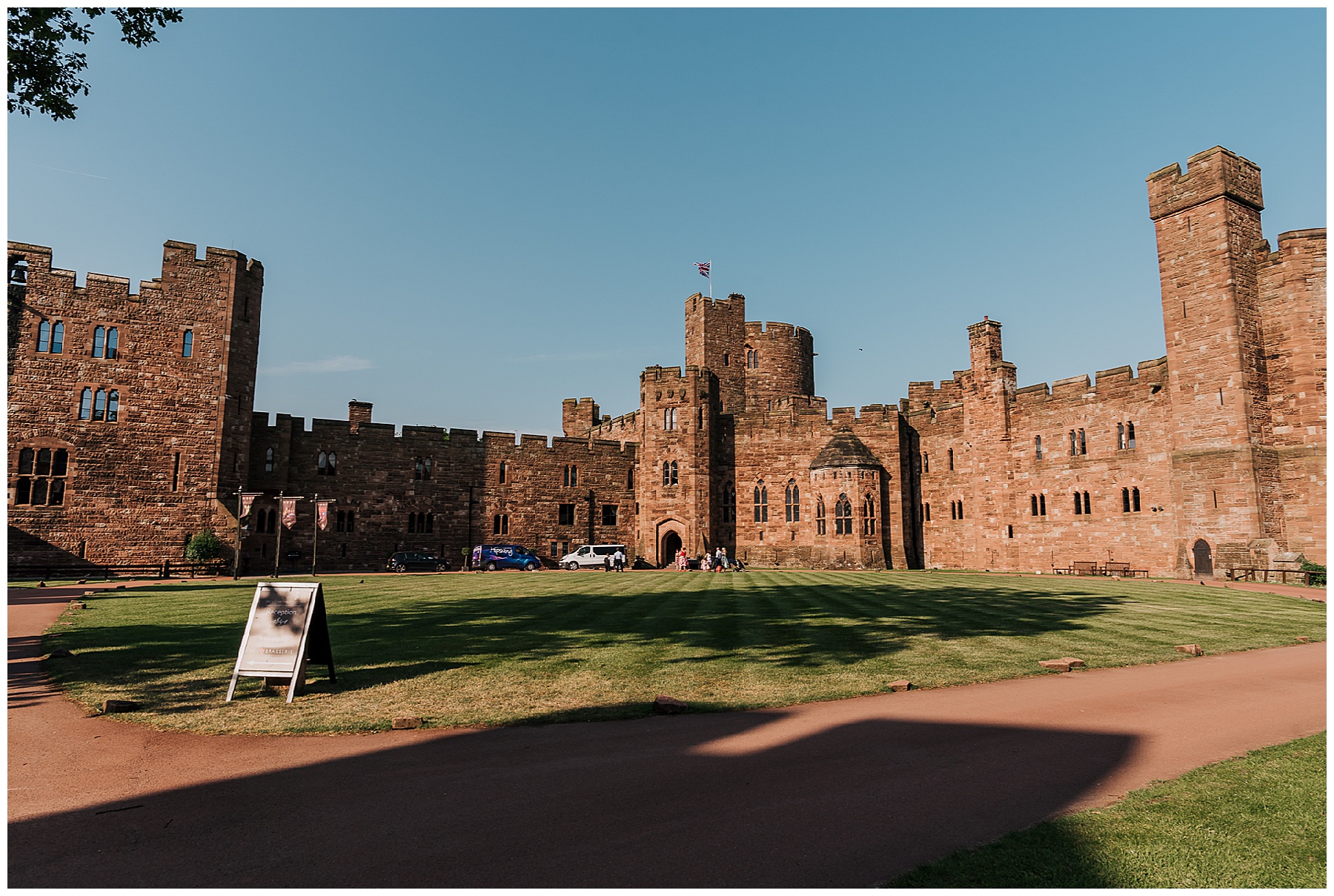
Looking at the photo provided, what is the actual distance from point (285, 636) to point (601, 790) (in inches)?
203

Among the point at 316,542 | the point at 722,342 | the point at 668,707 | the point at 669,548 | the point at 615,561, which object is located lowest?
the point at 668,707

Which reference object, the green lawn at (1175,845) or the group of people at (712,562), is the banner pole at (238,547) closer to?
the group of people at (712,562)

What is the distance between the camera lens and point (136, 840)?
461 centimetres

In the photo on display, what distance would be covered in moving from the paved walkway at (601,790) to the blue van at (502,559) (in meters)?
31.3

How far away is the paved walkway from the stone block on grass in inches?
7.0

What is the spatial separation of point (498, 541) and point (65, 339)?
73.3 feet

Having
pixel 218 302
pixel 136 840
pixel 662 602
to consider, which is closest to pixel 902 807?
pixel 136 840

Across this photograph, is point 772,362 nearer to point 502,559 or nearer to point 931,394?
point 931,394

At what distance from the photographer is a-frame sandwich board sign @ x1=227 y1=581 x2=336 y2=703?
27.3 ft

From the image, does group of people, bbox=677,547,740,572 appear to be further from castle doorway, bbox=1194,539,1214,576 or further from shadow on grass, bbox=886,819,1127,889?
shadow on grass, bbox=886,819,1127,889

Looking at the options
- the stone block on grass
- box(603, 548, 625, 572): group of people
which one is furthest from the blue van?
the stone block on grass

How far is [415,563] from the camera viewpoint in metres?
37.8

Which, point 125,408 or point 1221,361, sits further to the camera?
Result: point 125,408

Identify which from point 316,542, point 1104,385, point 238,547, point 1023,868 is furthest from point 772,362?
point 1023,868
